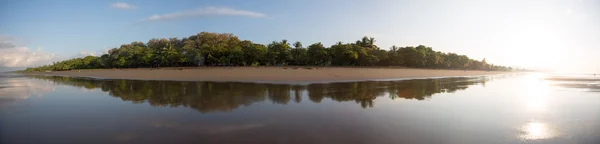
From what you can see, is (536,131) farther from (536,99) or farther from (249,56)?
(249,56)

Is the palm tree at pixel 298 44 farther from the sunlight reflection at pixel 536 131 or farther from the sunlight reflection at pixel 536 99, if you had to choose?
the sunlight reflection at pixel 536 131

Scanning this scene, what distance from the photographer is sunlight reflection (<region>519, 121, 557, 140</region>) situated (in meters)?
5.57

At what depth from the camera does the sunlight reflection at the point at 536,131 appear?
18.3ft

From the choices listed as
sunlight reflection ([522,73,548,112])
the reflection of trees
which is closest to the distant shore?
the reflection of trees

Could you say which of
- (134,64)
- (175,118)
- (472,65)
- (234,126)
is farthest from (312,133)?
(472,65)

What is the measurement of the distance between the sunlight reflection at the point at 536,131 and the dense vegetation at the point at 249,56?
147 feet

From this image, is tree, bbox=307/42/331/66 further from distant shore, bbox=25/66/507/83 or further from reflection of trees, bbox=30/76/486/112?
reflection of trees, bbox=30/76/486/112

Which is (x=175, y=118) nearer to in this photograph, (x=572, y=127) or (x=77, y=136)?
(x=77, y=136)

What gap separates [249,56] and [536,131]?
47211 mm

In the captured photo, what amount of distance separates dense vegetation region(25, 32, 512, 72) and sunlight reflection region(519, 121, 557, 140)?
44.9m

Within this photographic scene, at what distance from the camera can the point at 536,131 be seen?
238 inches

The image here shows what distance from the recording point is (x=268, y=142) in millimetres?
4840

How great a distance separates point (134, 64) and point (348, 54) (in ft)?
147

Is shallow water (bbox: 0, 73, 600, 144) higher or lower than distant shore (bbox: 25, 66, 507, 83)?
lower
